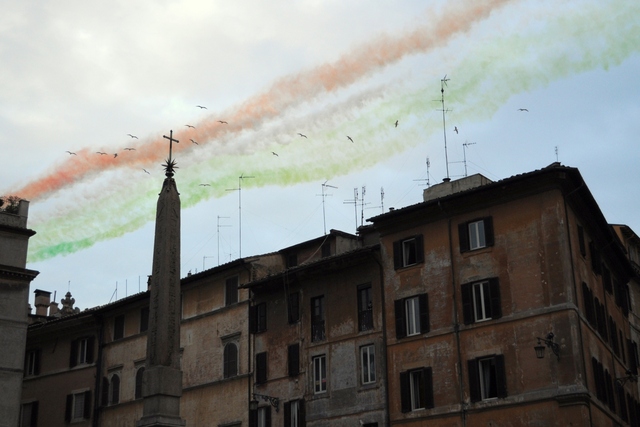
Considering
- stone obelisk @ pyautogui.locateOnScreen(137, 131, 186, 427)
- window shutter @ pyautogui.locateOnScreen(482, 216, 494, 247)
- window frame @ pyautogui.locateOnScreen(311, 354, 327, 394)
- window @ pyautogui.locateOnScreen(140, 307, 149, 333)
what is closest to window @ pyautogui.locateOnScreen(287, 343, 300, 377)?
window frame @ pyautogui.locateOnScreen(311, 354, 327, 394)

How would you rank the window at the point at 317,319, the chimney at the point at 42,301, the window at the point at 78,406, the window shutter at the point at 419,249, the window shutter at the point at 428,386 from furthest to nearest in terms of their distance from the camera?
the chimney at the point at 42,301 → the window at the point at 78,406 → the window at the point at 317,319 → the window shutter at the point at 419,249 → the window shutter at the point at 428,386

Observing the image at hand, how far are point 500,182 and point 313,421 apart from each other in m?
13.1

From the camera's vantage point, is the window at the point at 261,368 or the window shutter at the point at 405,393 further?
the window at the point at 261,368

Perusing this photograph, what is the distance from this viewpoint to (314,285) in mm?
42812

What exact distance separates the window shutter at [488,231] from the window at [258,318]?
40.1 ft

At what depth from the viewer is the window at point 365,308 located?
4022 centimetres

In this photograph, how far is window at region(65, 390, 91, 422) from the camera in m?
52.0

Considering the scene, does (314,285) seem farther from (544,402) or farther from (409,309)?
(544,402)

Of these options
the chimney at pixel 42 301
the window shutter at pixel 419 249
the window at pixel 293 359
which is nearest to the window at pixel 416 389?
the window shutter at pixel 419 249

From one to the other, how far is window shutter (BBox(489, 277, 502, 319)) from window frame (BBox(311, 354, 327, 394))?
864 cm

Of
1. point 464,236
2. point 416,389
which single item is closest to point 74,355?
point 416,389

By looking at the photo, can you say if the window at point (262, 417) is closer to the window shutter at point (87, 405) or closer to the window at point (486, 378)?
the window at point (486, 378)

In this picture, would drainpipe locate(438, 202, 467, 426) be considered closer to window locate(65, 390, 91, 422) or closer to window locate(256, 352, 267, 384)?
window locate(256, 352, 267, 384)

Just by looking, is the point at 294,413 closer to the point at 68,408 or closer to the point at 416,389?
the point at 416,389
